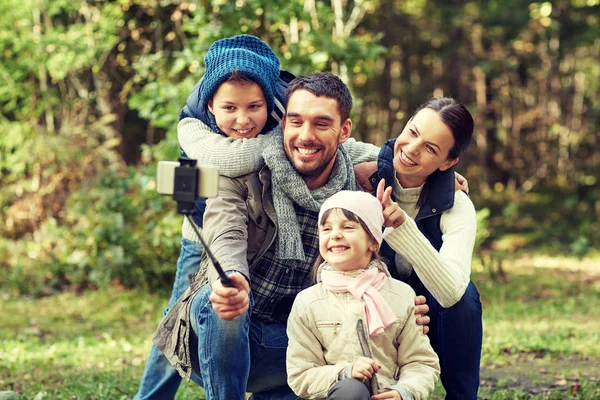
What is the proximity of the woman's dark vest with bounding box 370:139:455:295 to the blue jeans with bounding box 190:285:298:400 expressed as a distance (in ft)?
1.70

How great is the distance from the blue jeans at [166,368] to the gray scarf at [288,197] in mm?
703

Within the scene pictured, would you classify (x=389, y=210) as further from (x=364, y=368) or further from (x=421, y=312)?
(x=364, y=368)

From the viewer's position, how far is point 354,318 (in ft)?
9.85

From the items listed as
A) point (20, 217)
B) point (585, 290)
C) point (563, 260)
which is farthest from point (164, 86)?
point (563, 260)

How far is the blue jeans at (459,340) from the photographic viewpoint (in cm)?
343

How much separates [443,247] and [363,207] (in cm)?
51

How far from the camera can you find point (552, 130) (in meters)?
13.6

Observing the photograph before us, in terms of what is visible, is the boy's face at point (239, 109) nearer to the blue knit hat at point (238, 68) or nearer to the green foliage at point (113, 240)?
the blue knit hat at point (238, 68)

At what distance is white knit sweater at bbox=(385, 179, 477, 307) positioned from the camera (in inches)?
125

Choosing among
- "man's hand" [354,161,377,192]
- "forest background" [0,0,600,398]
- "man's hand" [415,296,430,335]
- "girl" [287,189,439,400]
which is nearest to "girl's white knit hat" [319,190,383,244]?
"girl" [287,189,439,400]

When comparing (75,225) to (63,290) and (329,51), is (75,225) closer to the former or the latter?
(63,290)

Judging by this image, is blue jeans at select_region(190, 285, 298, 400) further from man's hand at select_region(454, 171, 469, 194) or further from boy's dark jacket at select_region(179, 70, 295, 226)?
man's hand at select_region(454, 171, 469, 194)

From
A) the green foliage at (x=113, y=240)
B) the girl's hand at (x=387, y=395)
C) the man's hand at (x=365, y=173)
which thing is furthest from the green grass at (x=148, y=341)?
the girl's hand at (x=387, y=395)

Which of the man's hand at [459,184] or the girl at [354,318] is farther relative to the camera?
the man's hand at [459,184]
